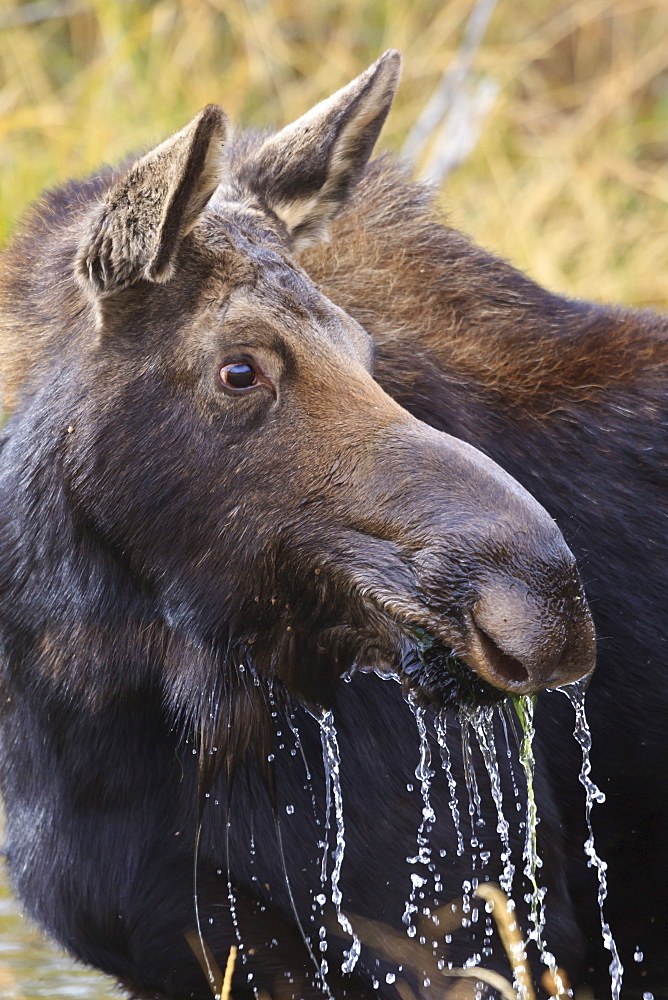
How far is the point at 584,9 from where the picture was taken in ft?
31.7

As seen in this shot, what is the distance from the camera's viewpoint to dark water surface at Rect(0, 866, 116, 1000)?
4030 millimetres

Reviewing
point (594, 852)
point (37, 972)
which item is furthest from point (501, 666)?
point (37, 972)

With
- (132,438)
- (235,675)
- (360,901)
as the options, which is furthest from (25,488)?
(360,901)

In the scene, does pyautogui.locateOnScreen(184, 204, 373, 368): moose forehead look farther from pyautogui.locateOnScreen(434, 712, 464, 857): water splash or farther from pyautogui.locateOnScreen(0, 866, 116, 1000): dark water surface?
pyautogui.locateOnScreen(0, 866, 116, 1000): dark water surface

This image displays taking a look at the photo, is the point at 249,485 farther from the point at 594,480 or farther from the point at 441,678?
the point at 594,480

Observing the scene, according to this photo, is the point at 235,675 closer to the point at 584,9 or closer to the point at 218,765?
the point at 218,765

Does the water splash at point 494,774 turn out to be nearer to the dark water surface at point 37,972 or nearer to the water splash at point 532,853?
the water splash at point 532,853

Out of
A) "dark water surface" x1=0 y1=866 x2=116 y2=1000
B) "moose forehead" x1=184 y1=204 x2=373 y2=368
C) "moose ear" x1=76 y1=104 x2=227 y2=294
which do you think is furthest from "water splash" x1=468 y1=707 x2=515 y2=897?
"dark water surface" x1=0 y1=866 x2=116 y2=1000

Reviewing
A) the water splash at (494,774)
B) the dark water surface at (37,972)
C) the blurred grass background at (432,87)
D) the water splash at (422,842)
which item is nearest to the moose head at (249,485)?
the water splash at (494,774)

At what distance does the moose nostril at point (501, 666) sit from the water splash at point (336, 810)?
0.59 metres

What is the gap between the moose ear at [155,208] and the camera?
8.93 ft

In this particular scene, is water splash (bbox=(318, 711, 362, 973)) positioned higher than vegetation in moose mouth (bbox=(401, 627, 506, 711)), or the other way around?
vegetation in moose mouth (bbox=(401, 627, 506, 711))

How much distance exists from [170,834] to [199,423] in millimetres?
903

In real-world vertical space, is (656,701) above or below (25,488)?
below
